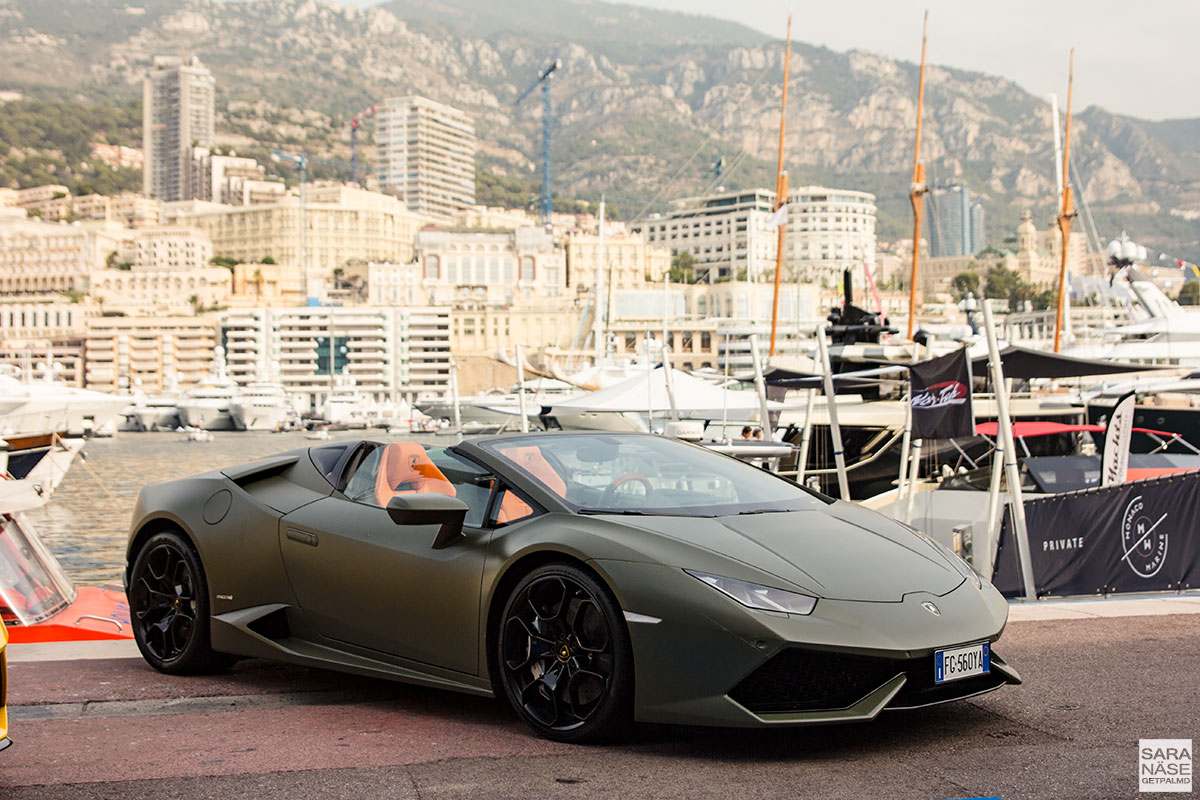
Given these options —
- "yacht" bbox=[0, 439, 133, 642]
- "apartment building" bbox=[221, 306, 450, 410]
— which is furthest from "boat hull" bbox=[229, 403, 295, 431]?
"yacht" bbox=[0, 439, 133, 642]

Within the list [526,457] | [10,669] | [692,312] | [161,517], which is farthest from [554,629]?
[692,312]

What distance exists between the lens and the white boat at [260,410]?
118 m

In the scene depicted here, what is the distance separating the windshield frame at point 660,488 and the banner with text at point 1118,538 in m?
6.36

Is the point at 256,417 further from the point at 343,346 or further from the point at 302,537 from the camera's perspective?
the point at 302,537

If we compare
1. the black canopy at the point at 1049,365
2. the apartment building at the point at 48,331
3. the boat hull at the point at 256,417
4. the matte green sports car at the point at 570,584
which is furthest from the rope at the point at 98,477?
the apartment building at the point at 48,331

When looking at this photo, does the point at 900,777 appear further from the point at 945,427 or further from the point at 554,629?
A: the point at 945,427

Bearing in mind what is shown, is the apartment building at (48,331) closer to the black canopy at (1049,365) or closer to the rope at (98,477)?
the rope at (98,477)

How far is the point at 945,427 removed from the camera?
10.8 m

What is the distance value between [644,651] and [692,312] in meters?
184

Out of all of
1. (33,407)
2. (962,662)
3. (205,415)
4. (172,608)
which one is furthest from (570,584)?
(205,415)

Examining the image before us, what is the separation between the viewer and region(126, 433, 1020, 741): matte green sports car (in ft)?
13.8

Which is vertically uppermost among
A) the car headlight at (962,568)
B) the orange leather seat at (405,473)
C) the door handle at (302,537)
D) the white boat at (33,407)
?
the orange leather seat at (405,473)

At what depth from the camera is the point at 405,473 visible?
5.48m

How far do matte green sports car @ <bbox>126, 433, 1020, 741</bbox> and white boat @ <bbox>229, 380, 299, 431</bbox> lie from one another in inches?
4577
